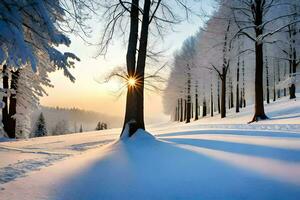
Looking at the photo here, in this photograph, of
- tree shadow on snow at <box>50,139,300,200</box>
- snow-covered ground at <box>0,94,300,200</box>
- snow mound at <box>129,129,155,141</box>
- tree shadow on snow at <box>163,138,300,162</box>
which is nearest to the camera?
tree shadow on snow at <box>50,139,300,200</box>

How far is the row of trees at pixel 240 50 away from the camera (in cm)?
1662

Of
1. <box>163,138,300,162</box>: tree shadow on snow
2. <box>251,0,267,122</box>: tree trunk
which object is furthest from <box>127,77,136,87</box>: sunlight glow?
<box>251,0,267,122</box>: tree trunk

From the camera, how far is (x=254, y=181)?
4637mm

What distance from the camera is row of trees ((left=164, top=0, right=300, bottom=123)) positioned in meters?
16.6

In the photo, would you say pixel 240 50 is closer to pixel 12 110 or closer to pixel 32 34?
pixel 12 110

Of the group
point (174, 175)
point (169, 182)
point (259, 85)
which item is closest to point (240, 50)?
point (259, 85)

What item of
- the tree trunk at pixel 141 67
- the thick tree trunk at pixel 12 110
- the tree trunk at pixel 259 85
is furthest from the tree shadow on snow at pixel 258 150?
the thick tree trunk at pixel 12 110

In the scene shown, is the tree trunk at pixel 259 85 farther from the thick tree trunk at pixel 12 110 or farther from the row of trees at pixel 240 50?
the thick tree trunk at pixel 12 110

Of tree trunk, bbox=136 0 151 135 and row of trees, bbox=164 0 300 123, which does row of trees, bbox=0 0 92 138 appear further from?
row of trees, bbox=164 0 300 123

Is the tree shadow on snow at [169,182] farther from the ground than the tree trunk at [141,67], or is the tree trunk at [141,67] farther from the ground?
the tree trunk at [141,67]

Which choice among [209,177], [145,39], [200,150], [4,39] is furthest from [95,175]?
[145,39]

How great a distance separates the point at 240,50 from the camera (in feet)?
78.4

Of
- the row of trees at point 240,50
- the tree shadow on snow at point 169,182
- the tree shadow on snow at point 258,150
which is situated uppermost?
the row of trees at point 240,50

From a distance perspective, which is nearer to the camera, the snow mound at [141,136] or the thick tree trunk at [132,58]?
the snow mound at [141,136]
